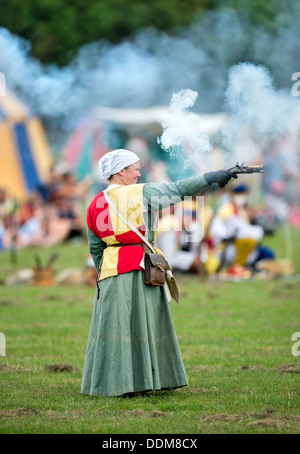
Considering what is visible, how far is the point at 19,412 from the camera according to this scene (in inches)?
214

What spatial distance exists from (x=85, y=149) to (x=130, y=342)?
22.4 meters

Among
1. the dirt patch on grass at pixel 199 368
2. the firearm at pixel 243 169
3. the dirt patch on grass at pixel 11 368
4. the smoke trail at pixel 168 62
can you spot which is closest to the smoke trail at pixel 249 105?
the firearm at pixel 243 169

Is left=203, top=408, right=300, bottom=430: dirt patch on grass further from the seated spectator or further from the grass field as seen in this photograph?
the seated spectator

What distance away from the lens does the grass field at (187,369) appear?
202 inches

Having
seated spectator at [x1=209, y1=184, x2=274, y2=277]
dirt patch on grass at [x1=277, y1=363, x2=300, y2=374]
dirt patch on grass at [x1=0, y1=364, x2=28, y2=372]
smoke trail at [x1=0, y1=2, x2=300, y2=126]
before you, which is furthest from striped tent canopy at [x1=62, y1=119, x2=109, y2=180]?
dirt patch on grass at [x1=277, y1=363, x2=300, y2=374]

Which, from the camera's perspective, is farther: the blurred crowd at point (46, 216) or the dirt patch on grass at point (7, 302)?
the blurred crowd at point (46, 216)

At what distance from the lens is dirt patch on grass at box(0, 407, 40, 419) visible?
5363mm

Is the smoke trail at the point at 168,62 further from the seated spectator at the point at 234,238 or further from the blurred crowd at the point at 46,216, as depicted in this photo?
the seated spectator at the point at 234,238

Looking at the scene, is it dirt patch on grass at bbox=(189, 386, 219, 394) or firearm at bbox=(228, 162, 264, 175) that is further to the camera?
dirt patch on grass at bbox=(189, 386, 219, 394)

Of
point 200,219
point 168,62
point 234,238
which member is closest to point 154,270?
point 234,238

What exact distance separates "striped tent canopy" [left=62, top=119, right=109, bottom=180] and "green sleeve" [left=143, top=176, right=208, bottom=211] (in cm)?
2116

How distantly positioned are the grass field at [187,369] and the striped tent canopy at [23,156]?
45.6 feet

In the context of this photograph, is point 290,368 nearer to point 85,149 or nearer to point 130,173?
point 130,173

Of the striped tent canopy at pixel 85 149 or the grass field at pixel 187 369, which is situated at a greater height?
the striped tent canopy at pixel 85 149
